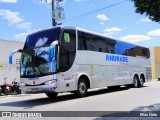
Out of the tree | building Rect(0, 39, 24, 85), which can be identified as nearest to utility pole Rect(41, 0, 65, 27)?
building Rect(0, 39, 24, 85)

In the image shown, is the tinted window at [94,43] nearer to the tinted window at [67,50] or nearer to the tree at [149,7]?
the tinted window at [67,50]

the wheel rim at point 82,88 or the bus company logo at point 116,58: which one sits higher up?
the bus company logo at point 116,58

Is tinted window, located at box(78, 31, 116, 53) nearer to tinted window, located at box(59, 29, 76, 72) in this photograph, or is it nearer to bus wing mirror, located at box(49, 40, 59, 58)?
tinted window, located at box(59, 29, 76, 72)

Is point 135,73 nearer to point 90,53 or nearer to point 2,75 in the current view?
point 90,53

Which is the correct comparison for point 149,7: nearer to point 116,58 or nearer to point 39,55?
point 39,55

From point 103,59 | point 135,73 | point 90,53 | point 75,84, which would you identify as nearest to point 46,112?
point 75,84

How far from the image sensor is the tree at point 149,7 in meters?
8.92

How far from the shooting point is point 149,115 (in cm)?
1053

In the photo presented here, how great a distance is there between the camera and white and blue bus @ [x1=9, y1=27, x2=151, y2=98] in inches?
606

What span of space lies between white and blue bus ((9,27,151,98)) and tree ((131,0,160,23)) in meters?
6.20

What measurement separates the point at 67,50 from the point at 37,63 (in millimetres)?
1592

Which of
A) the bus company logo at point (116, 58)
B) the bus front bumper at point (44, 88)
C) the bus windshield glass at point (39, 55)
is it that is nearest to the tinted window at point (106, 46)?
the bus company logo at point (116, 58)

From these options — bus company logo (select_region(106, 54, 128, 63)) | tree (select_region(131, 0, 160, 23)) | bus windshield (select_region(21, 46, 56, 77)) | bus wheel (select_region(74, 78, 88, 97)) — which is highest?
tree (select_region(131, 0, 160, 23))

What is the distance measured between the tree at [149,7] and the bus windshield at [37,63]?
6.94 meters
